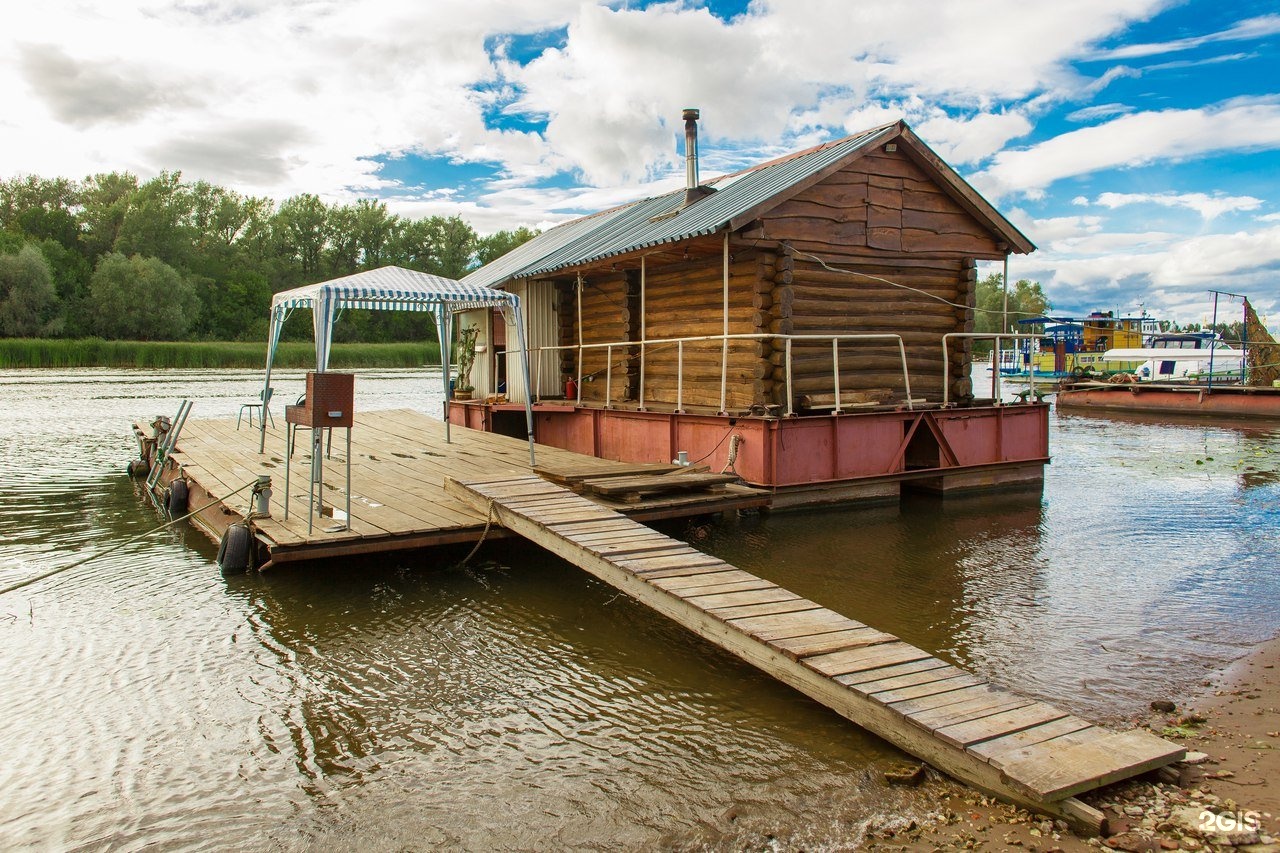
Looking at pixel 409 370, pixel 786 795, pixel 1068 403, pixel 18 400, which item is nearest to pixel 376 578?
pixel 786 795

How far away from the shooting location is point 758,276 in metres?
12.6

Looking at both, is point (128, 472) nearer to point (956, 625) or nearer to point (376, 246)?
point (956, 625)

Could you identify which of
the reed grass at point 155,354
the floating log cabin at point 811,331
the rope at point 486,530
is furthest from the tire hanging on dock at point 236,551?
the reed grass at point 155,354

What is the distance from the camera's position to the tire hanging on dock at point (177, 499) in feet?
40.1

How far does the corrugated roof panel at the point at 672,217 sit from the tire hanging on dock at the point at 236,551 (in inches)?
271

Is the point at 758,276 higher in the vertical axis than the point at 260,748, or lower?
higher

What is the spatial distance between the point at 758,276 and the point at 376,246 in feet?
298

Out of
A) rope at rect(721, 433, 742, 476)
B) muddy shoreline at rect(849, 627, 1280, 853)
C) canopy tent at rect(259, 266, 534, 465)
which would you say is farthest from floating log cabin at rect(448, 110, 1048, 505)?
muddy shoreline at rect(849, 627, 1280, 853)

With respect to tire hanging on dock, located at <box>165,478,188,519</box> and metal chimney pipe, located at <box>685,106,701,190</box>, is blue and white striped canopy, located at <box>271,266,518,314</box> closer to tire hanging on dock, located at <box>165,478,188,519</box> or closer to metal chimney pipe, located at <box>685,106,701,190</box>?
tire hanging on dock, located at <box>165,478,188,519</box>

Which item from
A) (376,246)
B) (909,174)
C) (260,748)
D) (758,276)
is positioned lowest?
(260,748)

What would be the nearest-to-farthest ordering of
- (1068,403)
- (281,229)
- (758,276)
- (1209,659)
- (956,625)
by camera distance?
(1209,659), (956,625), (758,276), (1068,403), (281,229)

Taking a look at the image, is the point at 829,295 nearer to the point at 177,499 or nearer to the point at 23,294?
the point at 177,499

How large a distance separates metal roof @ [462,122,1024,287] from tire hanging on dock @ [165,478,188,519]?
287 inches

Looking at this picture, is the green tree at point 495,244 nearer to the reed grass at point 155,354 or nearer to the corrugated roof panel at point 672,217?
the reed grass at point 155,354
